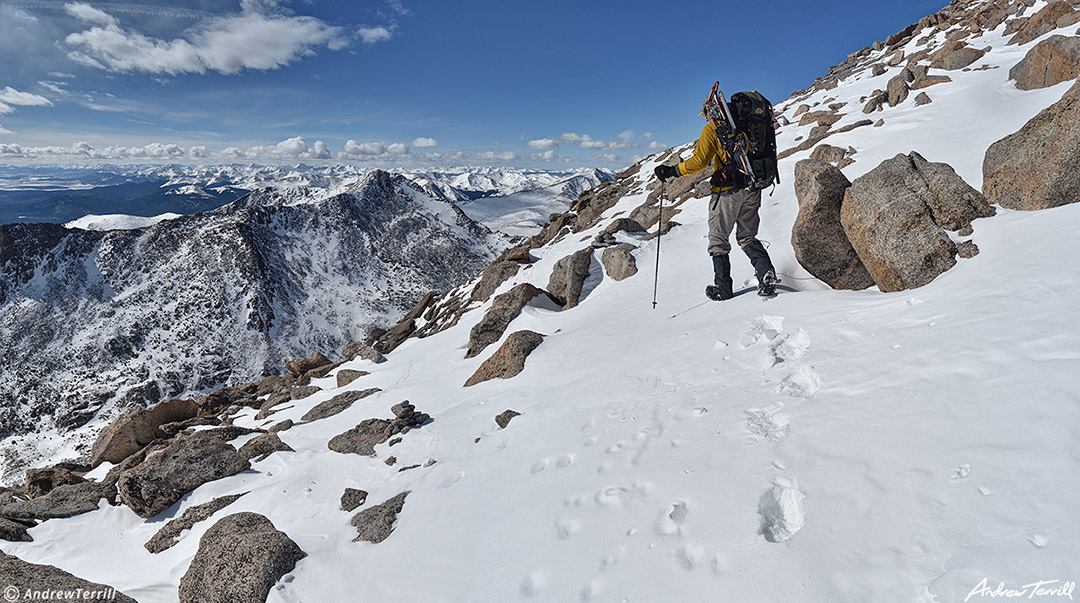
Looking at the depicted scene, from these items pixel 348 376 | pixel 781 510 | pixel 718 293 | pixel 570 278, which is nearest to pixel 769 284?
pixel 718 293

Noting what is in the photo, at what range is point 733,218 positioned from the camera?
418 inches

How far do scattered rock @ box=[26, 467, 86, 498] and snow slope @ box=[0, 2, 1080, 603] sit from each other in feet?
17.3

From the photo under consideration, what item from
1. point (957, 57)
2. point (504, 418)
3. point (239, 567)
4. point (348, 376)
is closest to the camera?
point (239, 567)

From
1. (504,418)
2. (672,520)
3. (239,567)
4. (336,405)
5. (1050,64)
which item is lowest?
(336,405)

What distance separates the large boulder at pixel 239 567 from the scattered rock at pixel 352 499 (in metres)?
1.47

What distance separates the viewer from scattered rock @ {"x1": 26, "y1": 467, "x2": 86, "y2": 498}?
13.2 m

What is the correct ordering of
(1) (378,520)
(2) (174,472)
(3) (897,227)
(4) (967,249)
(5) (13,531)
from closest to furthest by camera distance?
(1) (378,520) < (4) (967,249) < (3) (897,227) < (5) (13,531) < (2) (174,472)

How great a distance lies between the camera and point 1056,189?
24.6ft

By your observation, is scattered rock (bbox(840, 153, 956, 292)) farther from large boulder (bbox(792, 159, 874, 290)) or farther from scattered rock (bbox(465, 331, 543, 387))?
scattered rock (bbox(465, 331, 543, 387))

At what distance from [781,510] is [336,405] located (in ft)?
49.2

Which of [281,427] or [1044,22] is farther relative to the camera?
[1044,22]

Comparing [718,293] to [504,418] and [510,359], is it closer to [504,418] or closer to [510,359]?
[510,359]

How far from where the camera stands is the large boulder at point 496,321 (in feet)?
55.9

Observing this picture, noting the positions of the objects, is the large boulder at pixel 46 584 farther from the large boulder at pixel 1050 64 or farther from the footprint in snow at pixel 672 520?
the large boulder at pixel 1050 64
